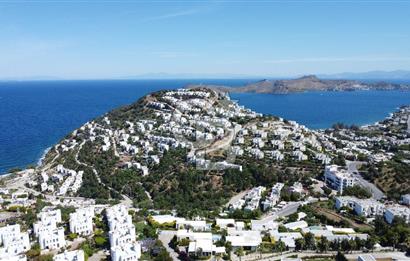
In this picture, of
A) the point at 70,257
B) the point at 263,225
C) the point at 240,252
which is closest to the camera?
the point at 70,257

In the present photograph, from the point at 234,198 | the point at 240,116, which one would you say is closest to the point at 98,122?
the point at 240,116

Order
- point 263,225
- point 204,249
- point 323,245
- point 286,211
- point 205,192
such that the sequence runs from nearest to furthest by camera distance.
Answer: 1. point 204,249
2. point 323,245
3. point 263,225
4. point 286,211
5. point 205,192

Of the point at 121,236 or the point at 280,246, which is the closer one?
the point at 280,246

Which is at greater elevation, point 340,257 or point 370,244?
point 370,244

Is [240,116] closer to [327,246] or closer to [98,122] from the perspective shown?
[98,122]

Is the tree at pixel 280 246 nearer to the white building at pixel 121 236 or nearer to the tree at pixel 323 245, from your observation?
the tree at pixel 323 245

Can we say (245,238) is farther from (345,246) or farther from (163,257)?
(345,246)

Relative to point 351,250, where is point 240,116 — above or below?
above

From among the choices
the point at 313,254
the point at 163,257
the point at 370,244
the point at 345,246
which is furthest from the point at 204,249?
the point at 370,244
